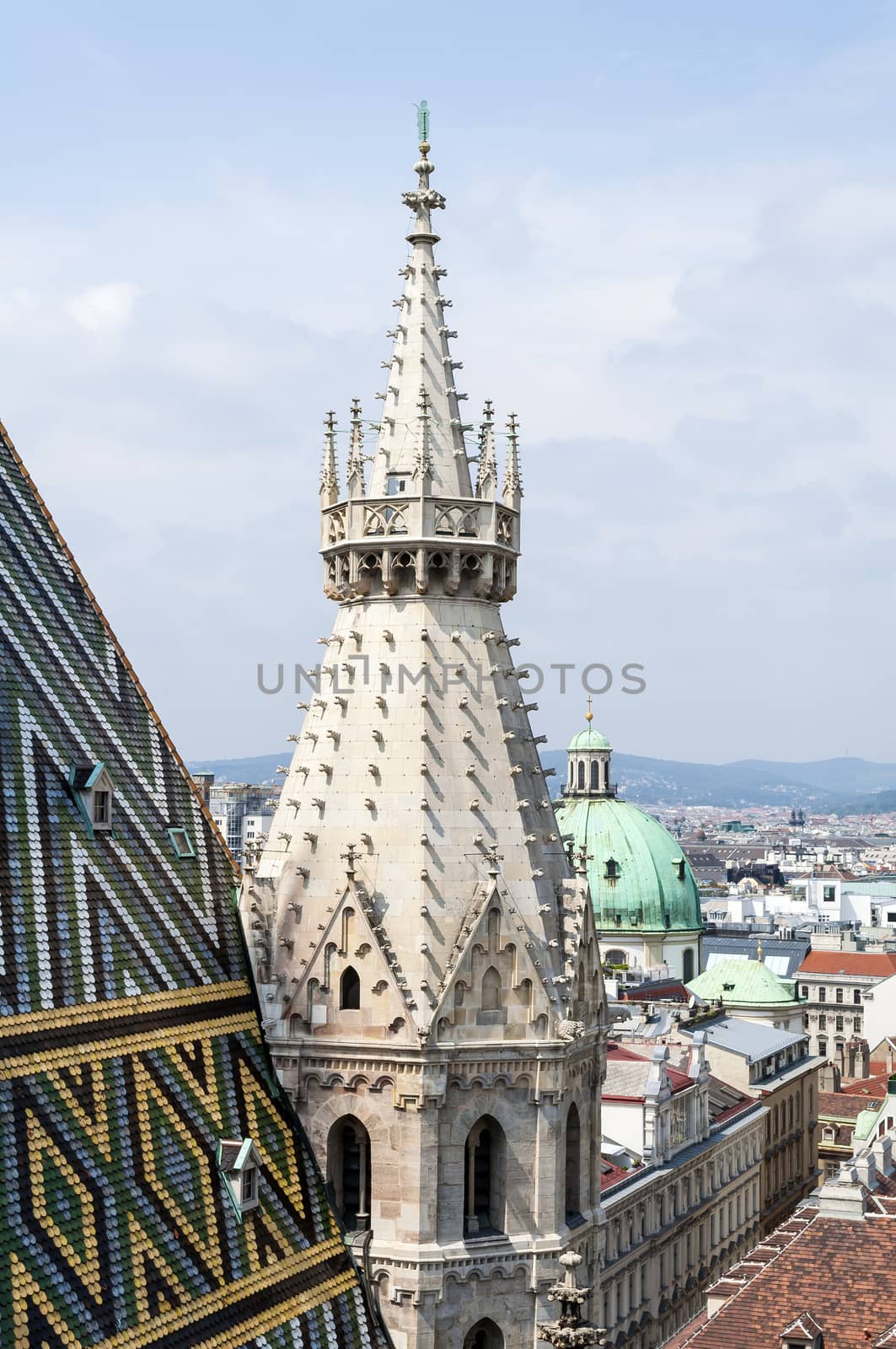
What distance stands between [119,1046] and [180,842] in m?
5.43

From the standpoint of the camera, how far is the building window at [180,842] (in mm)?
30453

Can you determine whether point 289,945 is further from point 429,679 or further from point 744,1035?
point 744,1035

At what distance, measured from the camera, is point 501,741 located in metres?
31.1

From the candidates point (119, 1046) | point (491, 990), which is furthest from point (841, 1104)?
point (119, 1046)

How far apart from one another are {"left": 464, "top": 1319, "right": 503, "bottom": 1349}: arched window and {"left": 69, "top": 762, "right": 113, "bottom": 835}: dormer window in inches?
405

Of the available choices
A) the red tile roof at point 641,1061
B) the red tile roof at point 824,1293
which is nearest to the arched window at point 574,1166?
the red tile roof at point 824,1293

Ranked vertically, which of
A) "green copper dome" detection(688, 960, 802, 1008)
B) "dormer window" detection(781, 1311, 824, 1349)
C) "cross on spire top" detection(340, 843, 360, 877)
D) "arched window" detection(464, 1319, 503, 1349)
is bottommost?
"dormer window" detection(781, 1311, 824, 1349)

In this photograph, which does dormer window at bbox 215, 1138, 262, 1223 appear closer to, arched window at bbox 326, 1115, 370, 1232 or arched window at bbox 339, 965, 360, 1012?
arched window at bbox 326, 1115, 370, 1232

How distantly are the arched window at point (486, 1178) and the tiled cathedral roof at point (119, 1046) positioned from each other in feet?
7.67

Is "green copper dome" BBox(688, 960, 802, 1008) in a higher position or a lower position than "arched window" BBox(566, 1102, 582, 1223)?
lower

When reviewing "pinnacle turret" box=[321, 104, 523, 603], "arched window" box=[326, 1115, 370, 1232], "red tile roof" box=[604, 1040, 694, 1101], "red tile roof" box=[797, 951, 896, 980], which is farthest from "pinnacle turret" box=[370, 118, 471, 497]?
"red tile roof" box=[797, 951, 896, 980]

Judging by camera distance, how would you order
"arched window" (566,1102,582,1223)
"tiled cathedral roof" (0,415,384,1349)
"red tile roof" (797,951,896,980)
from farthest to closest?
"red tile roof" (797,951,896,980), "arched window" (566,1102,582,1223), "tiled cathedral roof" (0,415,384,1349)

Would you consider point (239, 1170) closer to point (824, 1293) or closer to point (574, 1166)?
point (574, 1166)

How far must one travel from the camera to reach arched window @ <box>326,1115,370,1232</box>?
29.4 metres
